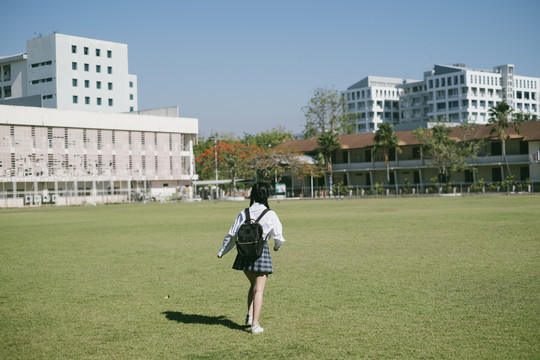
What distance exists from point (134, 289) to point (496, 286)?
6.12 m

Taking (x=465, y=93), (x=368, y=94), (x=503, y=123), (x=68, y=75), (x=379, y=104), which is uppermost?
(x=368, y=94)

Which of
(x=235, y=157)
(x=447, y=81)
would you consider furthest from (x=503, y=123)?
(x=447, y=81)

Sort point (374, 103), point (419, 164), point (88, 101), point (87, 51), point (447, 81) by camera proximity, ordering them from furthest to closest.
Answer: point (374, 103)
point (447, 81)
point (88, 101)
point (87, 51)
point (419, 164)

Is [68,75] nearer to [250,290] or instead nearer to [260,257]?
[250,290]

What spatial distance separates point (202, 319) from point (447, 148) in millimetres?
63489

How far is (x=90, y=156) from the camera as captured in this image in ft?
268

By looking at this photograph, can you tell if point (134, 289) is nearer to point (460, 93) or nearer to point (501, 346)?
point (501, 346)

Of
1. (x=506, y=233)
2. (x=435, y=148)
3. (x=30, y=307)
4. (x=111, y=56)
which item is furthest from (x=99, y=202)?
(x=30, y=307)

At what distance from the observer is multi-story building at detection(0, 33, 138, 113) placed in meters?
91.8

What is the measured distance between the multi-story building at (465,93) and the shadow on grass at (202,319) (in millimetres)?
121185

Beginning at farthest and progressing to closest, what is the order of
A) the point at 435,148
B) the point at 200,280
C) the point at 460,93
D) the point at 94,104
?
the point at 460,93 → the point at 94,104 → the point at 435,148 → the point at 200,280

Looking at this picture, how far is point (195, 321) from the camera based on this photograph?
822cm

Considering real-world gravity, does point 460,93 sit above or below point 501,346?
above

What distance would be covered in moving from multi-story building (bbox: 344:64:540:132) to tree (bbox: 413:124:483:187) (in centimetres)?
5376
